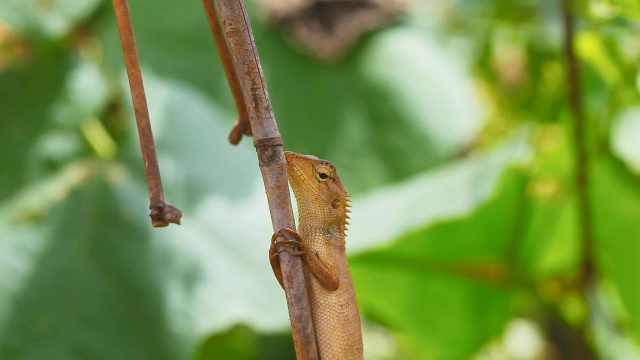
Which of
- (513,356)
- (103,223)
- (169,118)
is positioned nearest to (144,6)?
(169,118)

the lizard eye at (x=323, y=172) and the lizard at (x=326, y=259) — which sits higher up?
the lizard eye at (x=323, y=172)

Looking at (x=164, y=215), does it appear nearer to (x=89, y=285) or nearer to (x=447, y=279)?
(x=89, y=285)

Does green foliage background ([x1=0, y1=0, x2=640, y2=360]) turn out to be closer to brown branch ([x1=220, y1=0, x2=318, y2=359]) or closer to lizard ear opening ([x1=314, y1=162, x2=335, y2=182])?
lizard ear opening ([x1=314, y1=162, x2=335, y2=182])

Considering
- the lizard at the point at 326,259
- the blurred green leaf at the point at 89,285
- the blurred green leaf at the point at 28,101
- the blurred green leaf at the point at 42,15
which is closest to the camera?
the lizard at the point at 326,259

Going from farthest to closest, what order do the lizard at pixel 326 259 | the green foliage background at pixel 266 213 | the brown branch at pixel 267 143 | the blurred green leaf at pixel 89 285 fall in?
the green foliage background at pixel 266 213, the blurred green leaf at pixel 89 285, the lizard at pixel 326 259, the brown branch at pixel 267 143

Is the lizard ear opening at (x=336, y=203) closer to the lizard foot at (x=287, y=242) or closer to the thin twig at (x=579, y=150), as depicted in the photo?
the lizard foot at (x=287, y=242)

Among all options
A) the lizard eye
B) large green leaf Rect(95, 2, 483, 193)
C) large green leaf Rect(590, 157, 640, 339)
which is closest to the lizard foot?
the lizard eye

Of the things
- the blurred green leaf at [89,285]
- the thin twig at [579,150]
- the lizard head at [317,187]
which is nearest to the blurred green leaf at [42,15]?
the blurred green leaf at [89,285]
